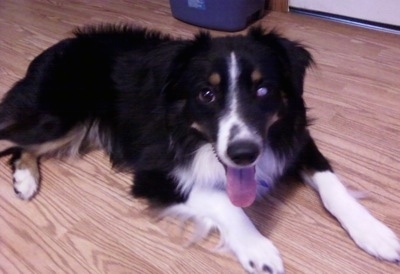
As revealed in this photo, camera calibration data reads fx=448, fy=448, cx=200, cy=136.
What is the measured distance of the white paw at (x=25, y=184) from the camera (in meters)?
2.06

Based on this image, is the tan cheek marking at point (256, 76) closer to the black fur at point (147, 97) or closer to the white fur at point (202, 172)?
the black fur at point (147, 97)

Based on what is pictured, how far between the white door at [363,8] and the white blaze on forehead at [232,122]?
84.2 inches

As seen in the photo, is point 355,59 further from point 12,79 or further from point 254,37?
point 12,79

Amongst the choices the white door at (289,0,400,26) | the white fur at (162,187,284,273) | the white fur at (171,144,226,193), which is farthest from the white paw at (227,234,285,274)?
the white door at (289,0,400,26)

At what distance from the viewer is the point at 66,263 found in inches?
69.4

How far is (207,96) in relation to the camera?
1615 millimetres

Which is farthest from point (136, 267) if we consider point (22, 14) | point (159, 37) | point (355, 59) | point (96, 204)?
point (22, 14)

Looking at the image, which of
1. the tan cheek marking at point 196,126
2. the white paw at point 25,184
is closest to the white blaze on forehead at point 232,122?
the tan cheek marking at point 196,126

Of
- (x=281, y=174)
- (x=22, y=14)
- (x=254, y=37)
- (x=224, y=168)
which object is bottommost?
(x=22, y=14)

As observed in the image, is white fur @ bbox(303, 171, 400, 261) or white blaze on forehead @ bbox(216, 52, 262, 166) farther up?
white blaze on forehead @ bbox(216, 52, 262, 166)

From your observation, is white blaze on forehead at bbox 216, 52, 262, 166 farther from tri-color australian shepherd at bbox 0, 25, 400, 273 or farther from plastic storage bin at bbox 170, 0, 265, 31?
plastic storage bin at bbox 170, 0, 265, 31

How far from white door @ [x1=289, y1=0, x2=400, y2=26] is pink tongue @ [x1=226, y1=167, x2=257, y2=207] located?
7.07 ft

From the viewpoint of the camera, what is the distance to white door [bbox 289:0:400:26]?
3232 millimetres

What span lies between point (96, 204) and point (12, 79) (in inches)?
55.6
